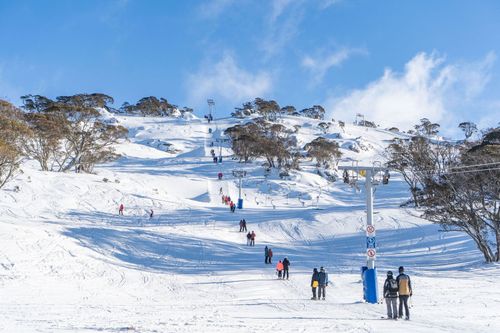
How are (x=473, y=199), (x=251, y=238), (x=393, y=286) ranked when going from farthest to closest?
(x=251, y=238) → (x=473, y=199) → (x=393, y=286)

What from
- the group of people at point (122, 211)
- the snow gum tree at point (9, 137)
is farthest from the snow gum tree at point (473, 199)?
the snow gum tree at point (9, 137)

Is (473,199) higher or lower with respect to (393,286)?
higher

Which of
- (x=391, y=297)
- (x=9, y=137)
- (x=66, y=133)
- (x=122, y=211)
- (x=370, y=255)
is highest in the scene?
(x=66, y=133)

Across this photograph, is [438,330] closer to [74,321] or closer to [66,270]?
[74,321]

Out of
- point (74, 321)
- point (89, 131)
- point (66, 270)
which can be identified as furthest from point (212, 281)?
point (89, 131)

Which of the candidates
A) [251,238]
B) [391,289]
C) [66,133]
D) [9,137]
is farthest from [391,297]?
[66,133]

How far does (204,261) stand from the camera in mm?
25000

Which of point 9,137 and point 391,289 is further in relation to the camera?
point 9,137

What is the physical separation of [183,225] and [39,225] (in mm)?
9693

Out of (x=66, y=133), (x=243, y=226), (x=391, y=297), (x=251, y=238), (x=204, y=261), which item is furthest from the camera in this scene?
(x=66, y=133)

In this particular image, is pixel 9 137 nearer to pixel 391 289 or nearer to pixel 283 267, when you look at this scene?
pixel 283 267

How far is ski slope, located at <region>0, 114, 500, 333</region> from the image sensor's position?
11430mm

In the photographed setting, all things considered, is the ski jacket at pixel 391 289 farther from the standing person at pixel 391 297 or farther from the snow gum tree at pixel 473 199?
the snow gum tree at pixel 473 199

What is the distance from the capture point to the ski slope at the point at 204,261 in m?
11.4
